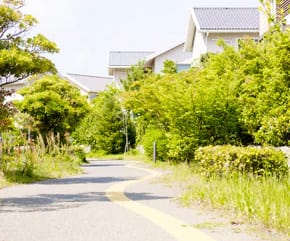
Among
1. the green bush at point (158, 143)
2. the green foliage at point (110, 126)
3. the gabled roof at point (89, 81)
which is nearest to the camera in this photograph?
the green bush at point (158, 143)

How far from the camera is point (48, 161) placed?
71.6 ft

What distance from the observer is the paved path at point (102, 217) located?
7.49 meters

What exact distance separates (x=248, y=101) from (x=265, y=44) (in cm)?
283

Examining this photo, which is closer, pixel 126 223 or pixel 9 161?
pixel 126 223

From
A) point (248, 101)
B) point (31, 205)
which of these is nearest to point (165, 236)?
point (31, 205)

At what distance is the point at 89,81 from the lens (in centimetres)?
6278

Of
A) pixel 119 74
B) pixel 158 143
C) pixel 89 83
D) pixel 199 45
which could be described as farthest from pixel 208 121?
pixel 89 83

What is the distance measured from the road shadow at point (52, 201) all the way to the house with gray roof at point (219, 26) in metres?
25.7

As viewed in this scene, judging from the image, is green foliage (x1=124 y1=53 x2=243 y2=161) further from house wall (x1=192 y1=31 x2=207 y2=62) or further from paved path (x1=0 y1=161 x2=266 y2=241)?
house wall (x1=192 y1=31 x2=207 y2=62)

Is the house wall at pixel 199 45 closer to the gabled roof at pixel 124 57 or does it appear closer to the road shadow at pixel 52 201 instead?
the gabled roof at pixel 124 57

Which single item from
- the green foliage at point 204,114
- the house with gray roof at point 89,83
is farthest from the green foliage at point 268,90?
the house with gray roof at point 89,83

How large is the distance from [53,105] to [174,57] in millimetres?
21918

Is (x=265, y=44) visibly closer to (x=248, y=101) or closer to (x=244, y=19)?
(x=248, y=101)

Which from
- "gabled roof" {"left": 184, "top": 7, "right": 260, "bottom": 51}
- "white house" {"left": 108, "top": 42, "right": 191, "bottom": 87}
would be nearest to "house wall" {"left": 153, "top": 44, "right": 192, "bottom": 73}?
"white house" {"left": 108, "top": 42, "right": 191, "bottom": 87}
